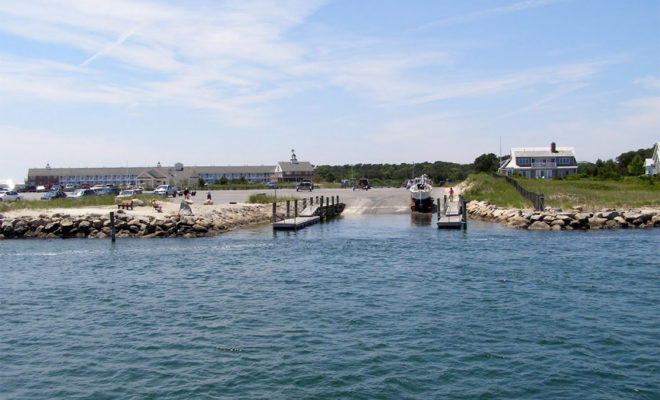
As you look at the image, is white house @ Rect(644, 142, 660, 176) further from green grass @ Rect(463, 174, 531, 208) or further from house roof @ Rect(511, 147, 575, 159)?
green grass @ Rect(463, 174, 531, 208)

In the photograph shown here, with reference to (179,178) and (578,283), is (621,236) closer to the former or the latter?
(578,283)

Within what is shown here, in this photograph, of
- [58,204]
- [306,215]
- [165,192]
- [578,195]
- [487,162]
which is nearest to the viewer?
[306,215]

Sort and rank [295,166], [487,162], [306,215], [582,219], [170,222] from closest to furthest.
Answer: [170,222] < [582,219] < [306,215] < [487,162] < [295,166]

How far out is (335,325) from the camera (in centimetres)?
1716

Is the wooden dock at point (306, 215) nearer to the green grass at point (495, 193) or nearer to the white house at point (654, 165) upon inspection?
the green grass at point (495, 193)

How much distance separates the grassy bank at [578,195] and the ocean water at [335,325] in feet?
64.5

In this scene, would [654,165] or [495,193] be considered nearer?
[495,193]

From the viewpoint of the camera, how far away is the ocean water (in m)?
12.9

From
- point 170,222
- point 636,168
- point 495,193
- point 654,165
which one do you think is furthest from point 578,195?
point 654,165

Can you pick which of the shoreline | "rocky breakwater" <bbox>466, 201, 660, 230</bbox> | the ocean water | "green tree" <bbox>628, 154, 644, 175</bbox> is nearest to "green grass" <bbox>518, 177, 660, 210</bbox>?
the shoreline

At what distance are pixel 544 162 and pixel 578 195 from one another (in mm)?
62527

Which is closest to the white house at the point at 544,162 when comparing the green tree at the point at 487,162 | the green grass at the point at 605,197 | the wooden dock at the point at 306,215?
the green tree at the point at 487,162

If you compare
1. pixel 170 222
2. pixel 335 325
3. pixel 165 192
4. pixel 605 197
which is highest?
pixel 165 192

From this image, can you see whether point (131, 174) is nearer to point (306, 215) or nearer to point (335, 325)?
point (306, 215)
